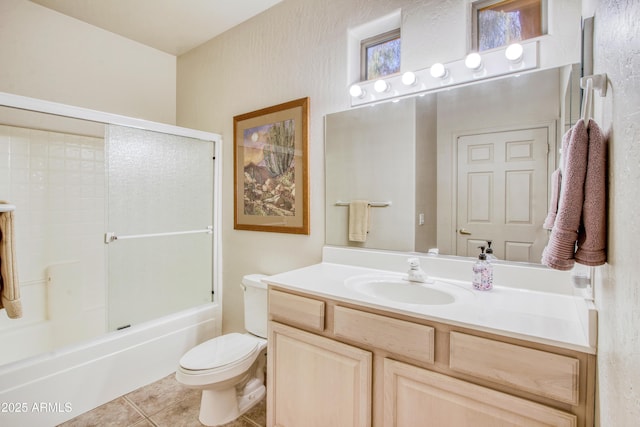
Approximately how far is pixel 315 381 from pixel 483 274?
867 mm

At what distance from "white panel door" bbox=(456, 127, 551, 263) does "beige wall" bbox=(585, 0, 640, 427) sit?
0.62 meters

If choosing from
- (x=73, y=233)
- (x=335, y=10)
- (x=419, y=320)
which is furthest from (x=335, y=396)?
(x=73, y=233)

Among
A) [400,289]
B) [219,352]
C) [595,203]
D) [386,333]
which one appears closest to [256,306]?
[219,352]

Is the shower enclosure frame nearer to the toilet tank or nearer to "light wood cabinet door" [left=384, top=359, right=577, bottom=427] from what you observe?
the toilet tank

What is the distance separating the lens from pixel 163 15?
2.33 metres

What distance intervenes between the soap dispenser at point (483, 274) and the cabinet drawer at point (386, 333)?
17.1 inches

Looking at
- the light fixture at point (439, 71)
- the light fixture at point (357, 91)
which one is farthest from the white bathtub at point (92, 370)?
the light fixture at point (439, 71)

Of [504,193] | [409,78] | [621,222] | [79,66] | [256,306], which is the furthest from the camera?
[79,66]

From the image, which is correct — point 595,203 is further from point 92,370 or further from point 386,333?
point 92,370

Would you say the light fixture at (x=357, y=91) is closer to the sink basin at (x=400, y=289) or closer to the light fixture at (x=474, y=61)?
the light fixture at (x=474, y=61)

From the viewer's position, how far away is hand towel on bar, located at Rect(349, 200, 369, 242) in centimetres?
181

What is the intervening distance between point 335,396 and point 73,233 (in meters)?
2.47

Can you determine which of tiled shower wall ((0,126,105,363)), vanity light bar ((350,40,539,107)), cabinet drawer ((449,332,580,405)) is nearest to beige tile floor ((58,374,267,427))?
tiled shower wall ((0,126,105,363))

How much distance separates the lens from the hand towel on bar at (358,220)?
181cm
